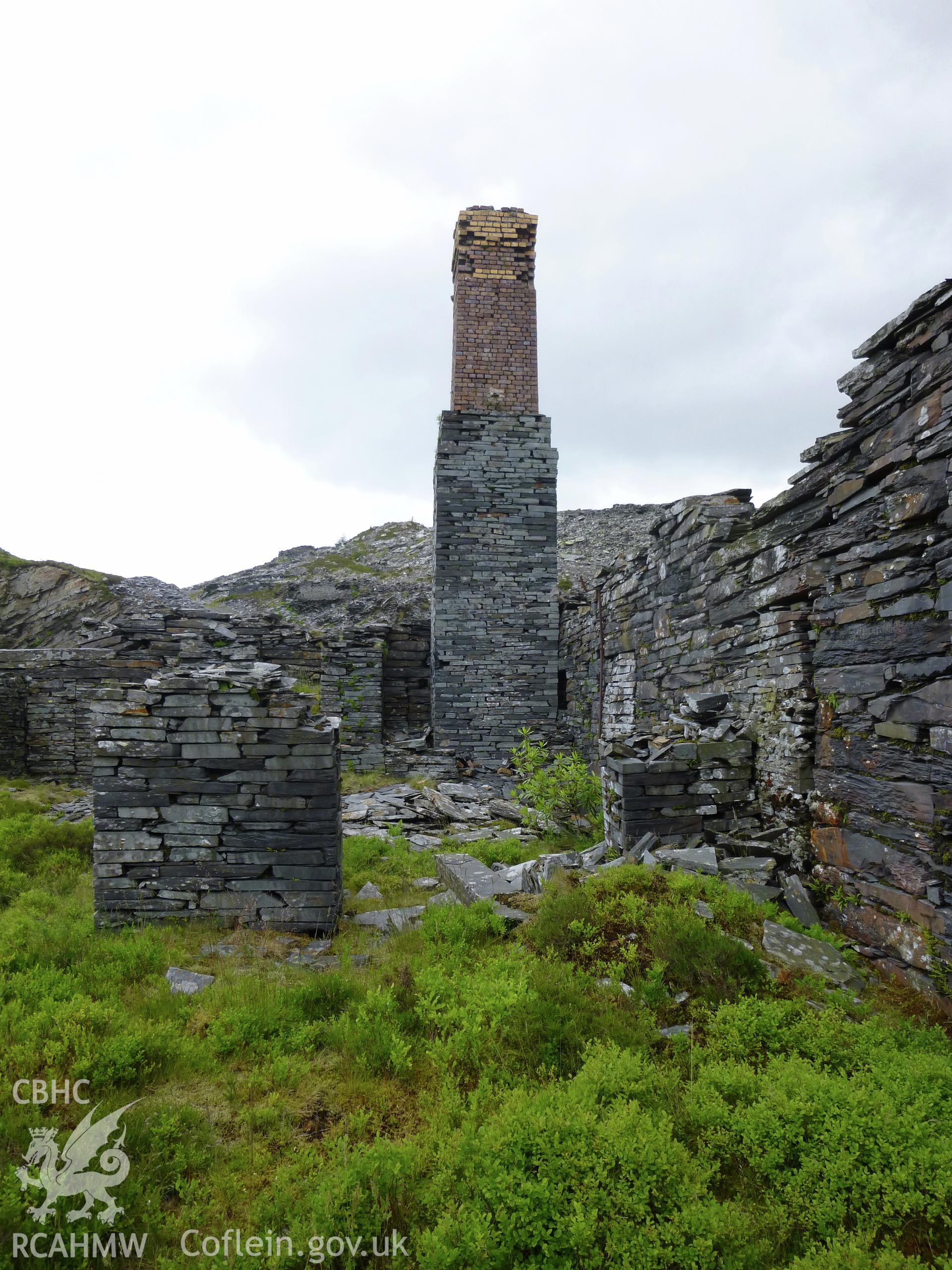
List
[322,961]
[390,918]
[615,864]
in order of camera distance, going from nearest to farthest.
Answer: [322,961], [615,864], [390,918]

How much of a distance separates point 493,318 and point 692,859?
13.9 meters

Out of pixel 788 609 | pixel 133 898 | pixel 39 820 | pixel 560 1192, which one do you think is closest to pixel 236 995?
pixel 133 898

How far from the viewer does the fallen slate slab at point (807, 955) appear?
4.03 metres

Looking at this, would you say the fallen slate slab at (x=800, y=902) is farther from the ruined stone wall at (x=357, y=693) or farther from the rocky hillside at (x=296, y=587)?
the rocky hillside at (x=296, y=587)

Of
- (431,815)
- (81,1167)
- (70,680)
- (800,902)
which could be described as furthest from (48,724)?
(800,902)

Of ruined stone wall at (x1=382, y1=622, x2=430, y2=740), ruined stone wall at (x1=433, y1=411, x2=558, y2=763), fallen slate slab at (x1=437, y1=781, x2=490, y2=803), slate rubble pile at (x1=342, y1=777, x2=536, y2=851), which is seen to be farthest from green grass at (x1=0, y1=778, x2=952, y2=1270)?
ruined stone wall at (x1=382, y1=622, x2=430, y2=740)

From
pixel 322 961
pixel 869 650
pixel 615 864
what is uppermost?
pixel 869 650

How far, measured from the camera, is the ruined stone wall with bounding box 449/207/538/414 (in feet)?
49.4

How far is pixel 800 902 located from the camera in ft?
16.5

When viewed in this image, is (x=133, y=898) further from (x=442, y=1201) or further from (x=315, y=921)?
(x=442, y=1201)

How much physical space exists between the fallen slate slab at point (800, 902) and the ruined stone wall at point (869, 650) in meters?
0.14

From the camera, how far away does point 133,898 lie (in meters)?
5.38

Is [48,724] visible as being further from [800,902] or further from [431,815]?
[800,902]

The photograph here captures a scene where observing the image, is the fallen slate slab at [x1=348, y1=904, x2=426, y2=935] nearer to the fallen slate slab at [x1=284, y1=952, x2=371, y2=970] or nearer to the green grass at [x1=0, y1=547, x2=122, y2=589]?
the fallen slate slab at [x1=284, y1=952, x2=371, y2=970]
